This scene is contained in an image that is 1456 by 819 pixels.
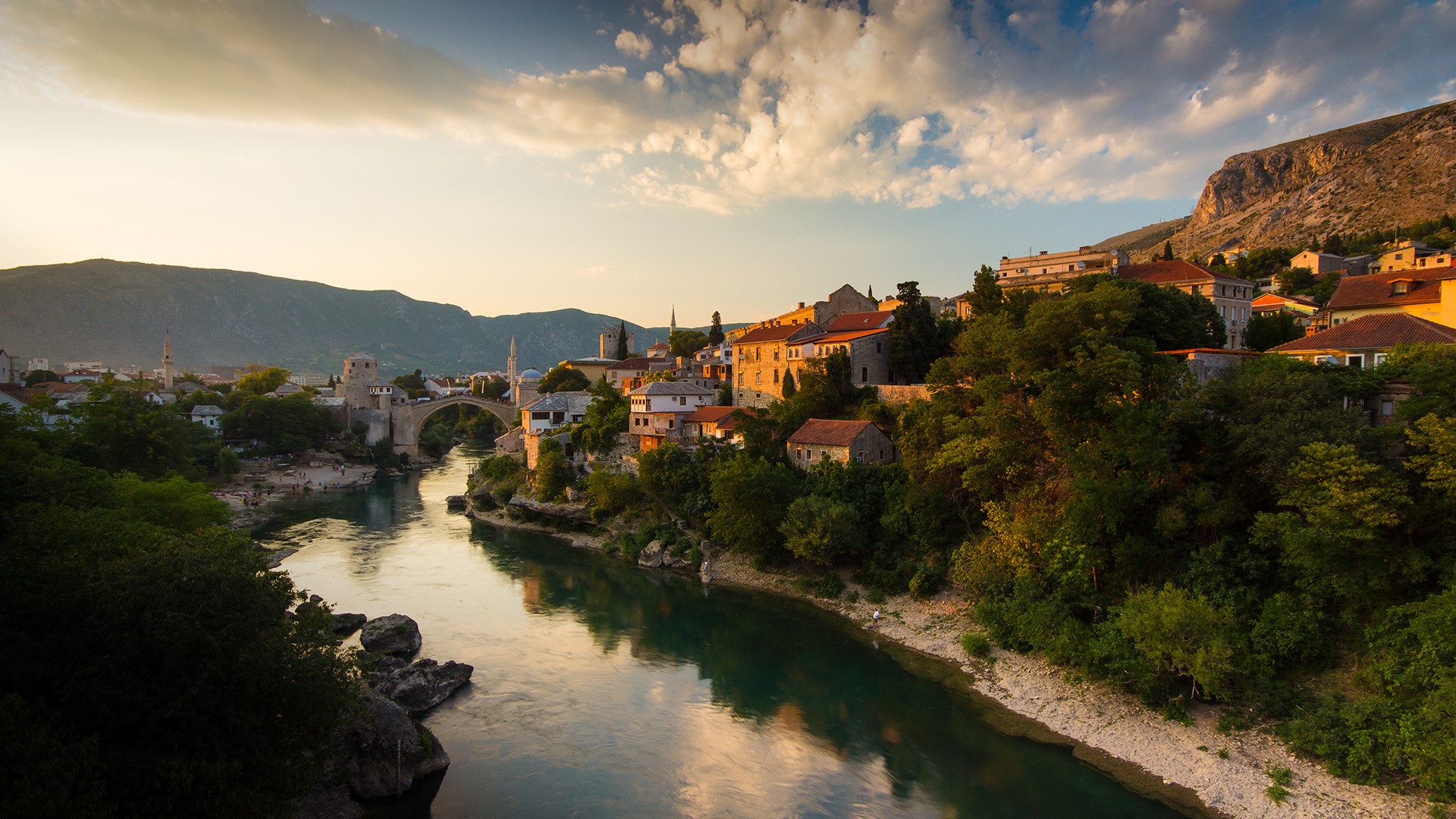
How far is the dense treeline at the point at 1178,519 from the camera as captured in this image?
1302cm

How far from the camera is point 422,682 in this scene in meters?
16.4

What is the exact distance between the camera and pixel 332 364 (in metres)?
151

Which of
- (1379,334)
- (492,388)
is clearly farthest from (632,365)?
(492,388)

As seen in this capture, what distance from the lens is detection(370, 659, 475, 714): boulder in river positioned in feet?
52.3

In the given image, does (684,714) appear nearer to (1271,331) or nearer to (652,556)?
(652,556)

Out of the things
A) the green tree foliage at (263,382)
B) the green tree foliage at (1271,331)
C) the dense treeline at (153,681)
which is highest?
the green tree foliage at (1271,331)

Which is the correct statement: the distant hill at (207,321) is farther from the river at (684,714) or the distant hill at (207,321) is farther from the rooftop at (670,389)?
the river at (684,714)

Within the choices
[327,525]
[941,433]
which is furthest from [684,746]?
[327,525]

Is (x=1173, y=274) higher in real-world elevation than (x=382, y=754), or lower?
higher

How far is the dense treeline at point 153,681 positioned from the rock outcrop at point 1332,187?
72944 millimetres

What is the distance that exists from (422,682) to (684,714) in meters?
6.35

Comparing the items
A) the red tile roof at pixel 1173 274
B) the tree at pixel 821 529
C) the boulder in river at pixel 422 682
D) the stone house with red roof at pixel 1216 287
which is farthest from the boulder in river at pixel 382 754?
the red tile roof at pixel 1173 274

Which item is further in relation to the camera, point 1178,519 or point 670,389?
point 670,389

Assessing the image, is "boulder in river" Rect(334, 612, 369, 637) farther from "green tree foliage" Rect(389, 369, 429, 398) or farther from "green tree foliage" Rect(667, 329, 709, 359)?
"green tree foliage" Rect(389, 369, 429, 398)
